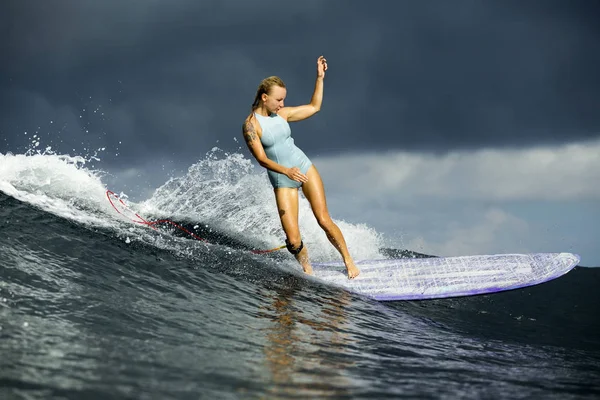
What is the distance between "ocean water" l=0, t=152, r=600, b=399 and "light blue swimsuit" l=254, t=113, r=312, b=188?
48.3 inches

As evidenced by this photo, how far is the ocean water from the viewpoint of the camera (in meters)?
3.21

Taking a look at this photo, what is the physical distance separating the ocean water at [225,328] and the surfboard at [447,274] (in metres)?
0.28

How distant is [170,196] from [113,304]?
7.56 metres

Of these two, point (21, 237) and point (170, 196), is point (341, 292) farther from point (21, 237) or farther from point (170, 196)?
point (170, 196)

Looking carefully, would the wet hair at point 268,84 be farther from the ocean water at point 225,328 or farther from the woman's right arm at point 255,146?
the ocean water at point 225,328

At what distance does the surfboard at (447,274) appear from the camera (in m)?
7.29

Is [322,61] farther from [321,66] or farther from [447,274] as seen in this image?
[447,274]

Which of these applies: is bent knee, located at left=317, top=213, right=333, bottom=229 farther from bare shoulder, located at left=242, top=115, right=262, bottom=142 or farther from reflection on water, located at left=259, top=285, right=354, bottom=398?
bare shoulder, located at left=242, top=115, right=262, bottom=142

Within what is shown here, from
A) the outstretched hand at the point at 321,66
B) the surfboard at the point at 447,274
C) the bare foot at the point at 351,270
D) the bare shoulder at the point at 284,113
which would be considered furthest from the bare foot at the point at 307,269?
the outstretched hand at the point at 321,66

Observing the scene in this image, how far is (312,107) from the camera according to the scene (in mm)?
7164

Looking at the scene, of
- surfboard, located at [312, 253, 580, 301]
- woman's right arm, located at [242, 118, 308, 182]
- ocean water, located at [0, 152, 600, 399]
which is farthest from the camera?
surfboard, located at [312, 253, 580, 301]

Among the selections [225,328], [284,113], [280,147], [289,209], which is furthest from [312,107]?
[225,328]

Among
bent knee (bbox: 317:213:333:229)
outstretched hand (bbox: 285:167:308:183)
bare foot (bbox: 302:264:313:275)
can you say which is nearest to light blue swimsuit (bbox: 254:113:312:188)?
bent knee (bbox: 317:213:333:229)

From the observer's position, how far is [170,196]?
12195mm
